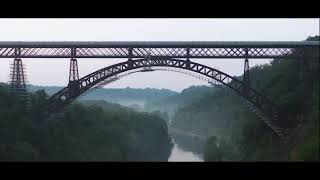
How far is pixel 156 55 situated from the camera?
408 centimetres

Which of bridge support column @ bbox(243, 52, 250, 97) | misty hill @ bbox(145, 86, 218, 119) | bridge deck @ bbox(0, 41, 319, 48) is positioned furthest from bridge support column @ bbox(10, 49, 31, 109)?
bridge support column @ bbox(243, 52, 250, 97)

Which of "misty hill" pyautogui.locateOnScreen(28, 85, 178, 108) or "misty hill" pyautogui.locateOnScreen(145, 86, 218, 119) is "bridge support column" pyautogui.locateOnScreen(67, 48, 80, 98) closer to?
"misty hill" pyautogui.locateOnScreen(28, 85, 178, 108)

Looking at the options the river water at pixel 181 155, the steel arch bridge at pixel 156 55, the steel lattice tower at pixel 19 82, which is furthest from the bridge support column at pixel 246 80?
the steel lattice tower at pixel 19 82

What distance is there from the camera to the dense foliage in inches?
139

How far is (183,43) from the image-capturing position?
3834 mm

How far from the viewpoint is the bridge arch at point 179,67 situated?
3869mm

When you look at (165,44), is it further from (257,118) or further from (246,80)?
(257,118)

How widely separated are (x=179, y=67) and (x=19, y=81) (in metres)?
1.31

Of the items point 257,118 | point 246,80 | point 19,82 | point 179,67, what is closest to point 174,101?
point 179,67

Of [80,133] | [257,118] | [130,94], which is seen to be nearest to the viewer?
[130,94]

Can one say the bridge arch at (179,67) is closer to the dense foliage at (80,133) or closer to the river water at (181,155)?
the dense foliage at (80,133)

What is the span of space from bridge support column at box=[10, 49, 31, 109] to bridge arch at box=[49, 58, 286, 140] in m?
0.19
